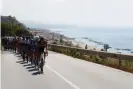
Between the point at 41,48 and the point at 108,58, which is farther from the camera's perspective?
the point at 108,58

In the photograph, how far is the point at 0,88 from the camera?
1288cm

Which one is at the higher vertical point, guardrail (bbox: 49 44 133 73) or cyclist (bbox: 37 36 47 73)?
cyclist (bbox: 37 36 47 73)

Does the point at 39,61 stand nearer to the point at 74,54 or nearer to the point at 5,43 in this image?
the point at 74,54

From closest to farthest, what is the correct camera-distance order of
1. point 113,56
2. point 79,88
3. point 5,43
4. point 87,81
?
1. point 79,88
2. point 87,81
3. point 113,56
4. point 5,43

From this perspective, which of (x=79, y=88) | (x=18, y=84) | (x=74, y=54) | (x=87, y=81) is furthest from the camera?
(x=74, y=54)

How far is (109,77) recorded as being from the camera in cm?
1653

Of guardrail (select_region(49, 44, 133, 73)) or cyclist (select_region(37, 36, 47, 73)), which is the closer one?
cyclist (select_region(37, 36, 47, 73))

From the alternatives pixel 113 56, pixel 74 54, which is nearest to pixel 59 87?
pixel 113 56

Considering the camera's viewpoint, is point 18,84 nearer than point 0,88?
No

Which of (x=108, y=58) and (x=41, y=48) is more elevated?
(x=41, y=48)

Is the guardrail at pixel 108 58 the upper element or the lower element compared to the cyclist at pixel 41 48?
lower

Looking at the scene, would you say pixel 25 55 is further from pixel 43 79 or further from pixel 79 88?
pixel 79 88

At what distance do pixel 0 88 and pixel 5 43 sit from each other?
100ft

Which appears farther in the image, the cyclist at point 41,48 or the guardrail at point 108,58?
the guardrail at point 108,58
